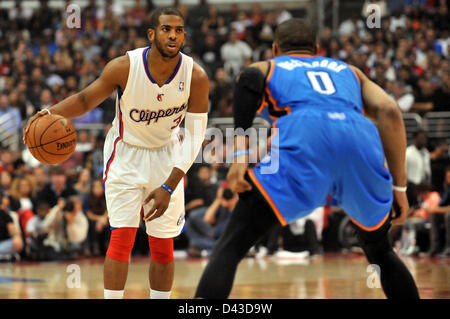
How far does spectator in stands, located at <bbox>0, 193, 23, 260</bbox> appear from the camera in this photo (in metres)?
10.4

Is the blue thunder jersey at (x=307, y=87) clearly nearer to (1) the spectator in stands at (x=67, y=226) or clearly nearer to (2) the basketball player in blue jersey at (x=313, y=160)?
(2) the basketball player in blue jersey at (x=313, y=160)

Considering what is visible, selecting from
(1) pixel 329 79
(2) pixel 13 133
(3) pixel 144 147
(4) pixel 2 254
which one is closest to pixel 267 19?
(2) pixel 13 133

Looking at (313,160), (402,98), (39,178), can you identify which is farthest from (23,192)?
(313,160)

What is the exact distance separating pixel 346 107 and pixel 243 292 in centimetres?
363

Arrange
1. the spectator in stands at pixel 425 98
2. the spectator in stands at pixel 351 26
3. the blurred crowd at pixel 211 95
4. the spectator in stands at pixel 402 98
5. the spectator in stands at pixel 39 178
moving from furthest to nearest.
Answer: the spectator in stands at pixel 351 26, the spectator in stands at pixel 425 98, the spectator in stands at pixel 402 98, the spectator in stands at pixel 39 178, the blurred crowd at pixel 211 95

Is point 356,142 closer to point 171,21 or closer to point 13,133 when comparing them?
point 171,21

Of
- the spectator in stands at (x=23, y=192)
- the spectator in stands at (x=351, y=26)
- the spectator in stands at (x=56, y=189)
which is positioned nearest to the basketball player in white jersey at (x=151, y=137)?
the spectator in stands at (x=56, y=189)

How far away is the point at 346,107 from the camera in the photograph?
3.35m

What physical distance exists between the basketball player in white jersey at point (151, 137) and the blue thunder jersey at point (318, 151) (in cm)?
125

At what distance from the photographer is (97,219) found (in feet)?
36.6

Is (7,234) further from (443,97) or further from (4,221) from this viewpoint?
(443,97)

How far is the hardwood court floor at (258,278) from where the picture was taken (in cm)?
642

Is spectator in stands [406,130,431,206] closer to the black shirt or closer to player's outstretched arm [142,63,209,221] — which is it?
the black shirt

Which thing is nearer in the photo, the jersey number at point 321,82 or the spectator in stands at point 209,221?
the jersey number at point 321,82
